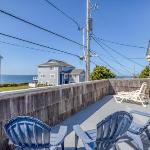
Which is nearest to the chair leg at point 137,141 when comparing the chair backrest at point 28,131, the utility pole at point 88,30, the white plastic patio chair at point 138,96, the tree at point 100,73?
the chair backrest at point 28,131

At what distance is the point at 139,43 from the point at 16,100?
98.9 ft

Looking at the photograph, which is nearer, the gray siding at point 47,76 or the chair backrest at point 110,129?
the chair backrest at point 110,129

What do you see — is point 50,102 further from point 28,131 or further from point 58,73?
point 58,73

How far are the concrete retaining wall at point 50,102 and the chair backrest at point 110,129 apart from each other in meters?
1.66

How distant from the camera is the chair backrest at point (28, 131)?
11.5ft

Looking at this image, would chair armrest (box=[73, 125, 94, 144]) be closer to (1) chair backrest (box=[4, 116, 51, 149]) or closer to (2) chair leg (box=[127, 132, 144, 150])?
(1) chair backrest (box=[4, 116, 51, 149])

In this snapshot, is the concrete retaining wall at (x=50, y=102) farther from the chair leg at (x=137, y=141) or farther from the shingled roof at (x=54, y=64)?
the shingled roof at (x=54, y=64)

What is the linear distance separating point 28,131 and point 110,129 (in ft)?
3.62

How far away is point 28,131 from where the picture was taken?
138 inches

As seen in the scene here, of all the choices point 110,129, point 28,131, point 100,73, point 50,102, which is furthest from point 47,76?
point 28,131

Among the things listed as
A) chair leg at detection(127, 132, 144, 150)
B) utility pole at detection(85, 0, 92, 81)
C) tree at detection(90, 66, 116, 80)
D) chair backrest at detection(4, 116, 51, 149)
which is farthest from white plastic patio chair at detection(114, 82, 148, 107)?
tree at detection(90, 66, 116, 80)

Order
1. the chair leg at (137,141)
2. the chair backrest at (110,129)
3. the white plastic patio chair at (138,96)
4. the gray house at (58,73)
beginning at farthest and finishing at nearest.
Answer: the gray house at (58,73) → the white plastic patio chair at (138,96) → the chair leg at (137,141) → the chair backrest at (110,129)

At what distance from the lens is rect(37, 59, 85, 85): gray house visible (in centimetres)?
5331

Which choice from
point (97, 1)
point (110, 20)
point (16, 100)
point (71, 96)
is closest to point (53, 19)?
point (97, 1)
